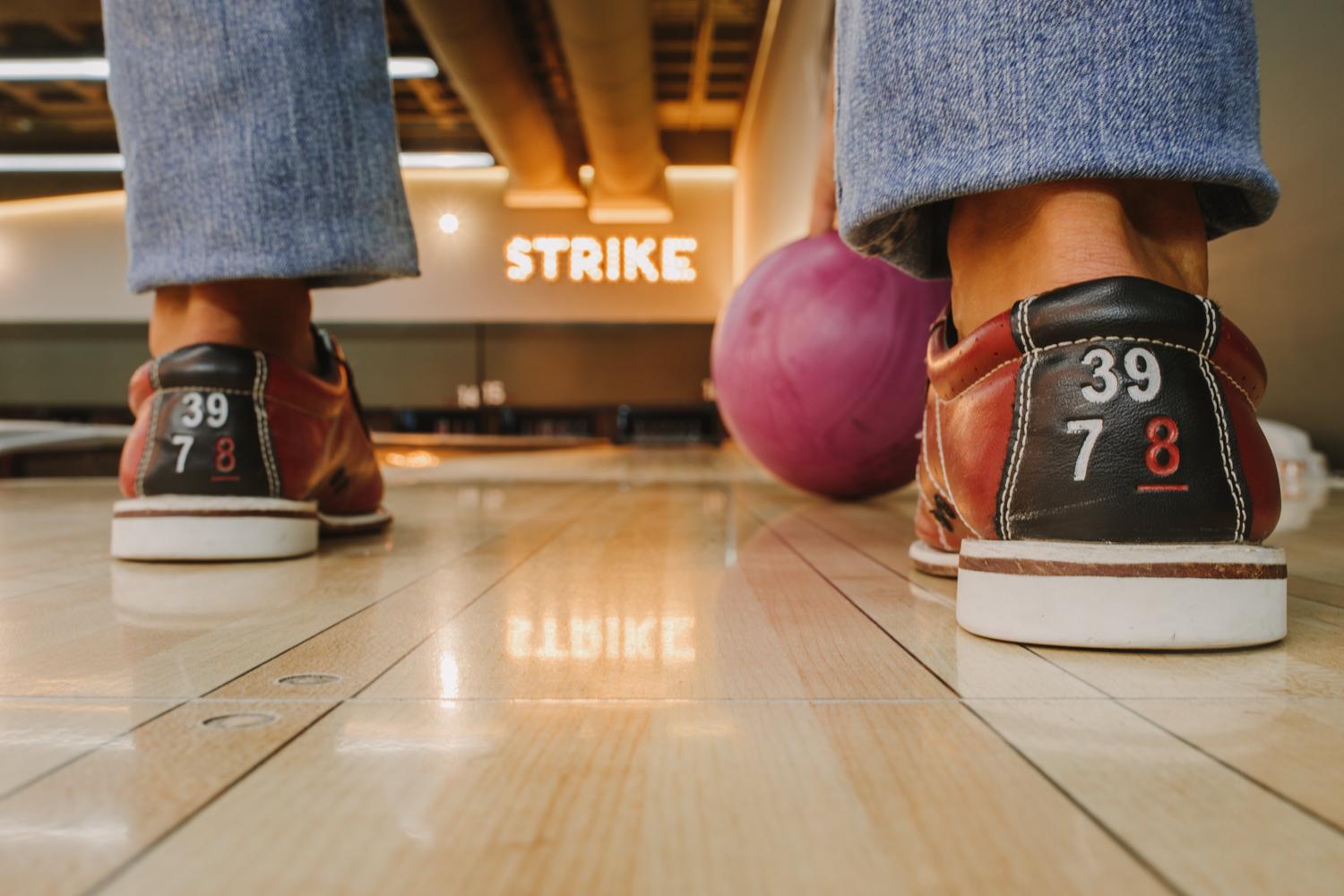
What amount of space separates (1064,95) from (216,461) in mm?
743

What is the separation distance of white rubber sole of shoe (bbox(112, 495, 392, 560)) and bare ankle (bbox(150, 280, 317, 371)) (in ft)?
0.50

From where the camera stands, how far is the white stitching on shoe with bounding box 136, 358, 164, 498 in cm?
90

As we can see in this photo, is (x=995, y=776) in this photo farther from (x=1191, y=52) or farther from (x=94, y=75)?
(x=94, y=75)

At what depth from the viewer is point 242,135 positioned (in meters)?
0.89

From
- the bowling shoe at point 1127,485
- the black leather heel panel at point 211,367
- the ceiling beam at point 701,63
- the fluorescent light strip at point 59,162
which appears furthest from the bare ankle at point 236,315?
the fluorescent light strip at point 59,162

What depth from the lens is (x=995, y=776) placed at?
0.33m

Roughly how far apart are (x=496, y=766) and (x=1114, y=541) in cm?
37

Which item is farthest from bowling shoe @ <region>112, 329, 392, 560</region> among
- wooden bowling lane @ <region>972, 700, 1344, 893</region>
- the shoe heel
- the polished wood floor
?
wooden bowling lane @ <region>972, 700, 1344, 893</region>

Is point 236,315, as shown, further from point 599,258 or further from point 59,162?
point 59,162

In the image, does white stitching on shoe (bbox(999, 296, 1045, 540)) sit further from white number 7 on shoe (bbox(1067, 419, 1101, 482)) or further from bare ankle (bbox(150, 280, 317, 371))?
bare ankle (bbox(150, 280, 317, 371))

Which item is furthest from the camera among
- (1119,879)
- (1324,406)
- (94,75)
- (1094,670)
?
(94,75)

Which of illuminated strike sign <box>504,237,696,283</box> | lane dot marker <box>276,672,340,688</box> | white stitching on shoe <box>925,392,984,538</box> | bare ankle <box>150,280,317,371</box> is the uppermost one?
illuminated strike sign <box>504,237,696,283</box>

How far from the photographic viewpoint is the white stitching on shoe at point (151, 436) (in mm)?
900

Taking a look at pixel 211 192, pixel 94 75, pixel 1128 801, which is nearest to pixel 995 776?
pixel 1128 801
